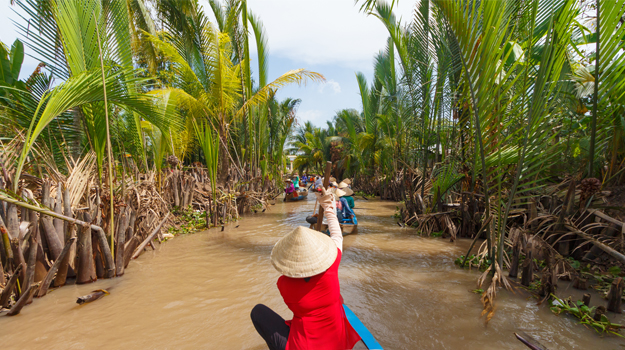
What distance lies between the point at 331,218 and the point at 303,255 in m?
0.60

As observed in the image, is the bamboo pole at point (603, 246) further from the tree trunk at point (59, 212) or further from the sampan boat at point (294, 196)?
the sampan boat at point (294, 196)

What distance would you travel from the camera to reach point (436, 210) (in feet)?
21.4

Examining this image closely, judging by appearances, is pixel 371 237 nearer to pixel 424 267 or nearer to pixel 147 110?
pixel 424 267

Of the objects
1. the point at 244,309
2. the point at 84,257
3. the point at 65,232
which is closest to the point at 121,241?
the point at 84,257

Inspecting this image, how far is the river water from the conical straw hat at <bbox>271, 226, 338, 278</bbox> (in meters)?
1.34

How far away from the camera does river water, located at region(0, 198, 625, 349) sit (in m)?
2.55

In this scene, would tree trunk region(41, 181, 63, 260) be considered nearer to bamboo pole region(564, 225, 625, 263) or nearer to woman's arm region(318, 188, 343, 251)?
woman's arm region(318, 188, 343, 251)

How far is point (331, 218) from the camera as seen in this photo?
7.32 ft

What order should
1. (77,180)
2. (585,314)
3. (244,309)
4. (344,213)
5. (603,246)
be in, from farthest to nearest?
(344,213) → (77,180) → (244,309) → (603,246) → (585,314)

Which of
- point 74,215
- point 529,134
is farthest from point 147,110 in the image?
point 529,134

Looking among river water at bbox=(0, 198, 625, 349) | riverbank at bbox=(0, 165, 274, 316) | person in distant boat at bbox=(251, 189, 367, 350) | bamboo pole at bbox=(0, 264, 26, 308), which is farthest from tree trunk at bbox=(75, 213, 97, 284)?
person in distant boat at bbox=(251, 189, 367, 350)

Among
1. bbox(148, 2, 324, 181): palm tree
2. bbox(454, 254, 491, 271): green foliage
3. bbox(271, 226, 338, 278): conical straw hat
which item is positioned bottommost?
bbox(454, 254, 491, 271): green foliage

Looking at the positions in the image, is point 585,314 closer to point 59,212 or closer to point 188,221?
point 59,212

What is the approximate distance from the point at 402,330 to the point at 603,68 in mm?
3397
